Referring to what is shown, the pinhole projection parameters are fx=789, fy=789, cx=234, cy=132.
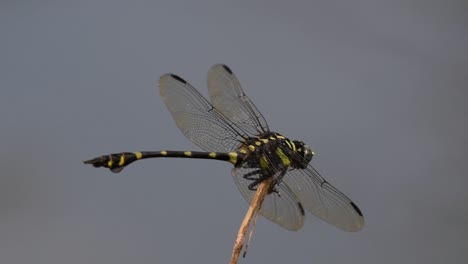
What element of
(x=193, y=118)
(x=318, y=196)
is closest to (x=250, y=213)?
(x=318, y=196)

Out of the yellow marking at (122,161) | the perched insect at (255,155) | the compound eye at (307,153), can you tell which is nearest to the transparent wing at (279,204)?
the perched insect at (255,155)

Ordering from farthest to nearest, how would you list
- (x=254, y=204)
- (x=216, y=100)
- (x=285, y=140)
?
(x=216, y=100), (x=285, y=140), (x=254, y=204)

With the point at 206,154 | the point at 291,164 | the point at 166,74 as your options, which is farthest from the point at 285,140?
the point at 166,74

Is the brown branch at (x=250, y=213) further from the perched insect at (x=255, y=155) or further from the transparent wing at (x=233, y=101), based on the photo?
the transparent wing at (x=233, y=101)

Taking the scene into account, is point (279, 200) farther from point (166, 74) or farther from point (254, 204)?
point (166, 74)

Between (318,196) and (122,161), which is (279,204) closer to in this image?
(318,196)

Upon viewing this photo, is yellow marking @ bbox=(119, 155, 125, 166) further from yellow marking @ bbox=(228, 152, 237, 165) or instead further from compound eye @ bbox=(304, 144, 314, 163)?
compound eye @ bbox=(304, 144, 314, 163)

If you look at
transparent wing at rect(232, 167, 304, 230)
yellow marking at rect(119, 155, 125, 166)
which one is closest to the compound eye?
transparent wing at rect(232, 167, 304, 230)
